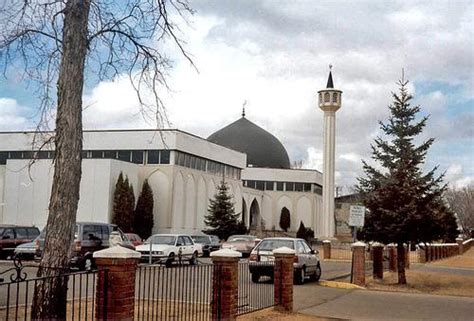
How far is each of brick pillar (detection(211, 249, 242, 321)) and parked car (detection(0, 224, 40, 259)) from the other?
20.7 m

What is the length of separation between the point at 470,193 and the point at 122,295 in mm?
94621

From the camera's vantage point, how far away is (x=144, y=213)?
4766 centimetres

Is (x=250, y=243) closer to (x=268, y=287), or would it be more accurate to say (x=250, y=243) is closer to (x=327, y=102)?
(x=268, y=287)

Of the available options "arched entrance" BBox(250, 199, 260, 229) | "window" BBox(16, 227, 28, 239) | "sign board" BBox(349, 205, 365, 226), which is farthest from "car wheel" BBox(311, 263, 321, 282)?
"arched entrance" BBox(250, 199, 260, 229)

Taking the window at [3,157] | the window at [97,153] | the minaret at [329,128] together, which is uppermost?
the minaret at [329,128]

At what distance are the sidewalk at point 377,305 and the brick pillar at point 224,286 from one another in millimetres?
3649

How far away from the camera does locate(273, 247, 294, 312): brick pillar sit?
560 inches


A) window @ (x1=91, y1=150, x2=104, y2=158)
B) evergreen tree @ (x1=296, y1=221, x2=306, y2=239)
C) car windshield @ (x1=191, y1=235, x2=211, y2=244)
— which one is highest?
window @ (x1=91, y1=150, x2=104, y2=158)

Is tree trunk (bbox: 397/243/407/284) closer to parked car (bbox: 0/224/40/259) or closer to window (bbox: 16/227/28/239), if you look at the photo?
parked car (bbox: 0/224/40/259)

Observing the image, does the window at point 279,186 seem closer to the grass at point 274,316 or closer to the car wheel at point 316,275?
the car wheel at point 316,275

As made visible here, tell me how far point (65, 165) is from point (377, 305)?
32.8 feet

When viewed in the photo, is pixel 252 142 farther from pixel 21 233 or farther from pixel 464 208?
pixel 21 233

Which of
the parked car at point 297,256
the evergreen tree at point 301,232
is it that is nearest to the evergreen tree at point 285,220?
the evergreen tree at point 301,232

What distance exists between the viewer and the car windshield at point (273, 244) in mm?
22172
